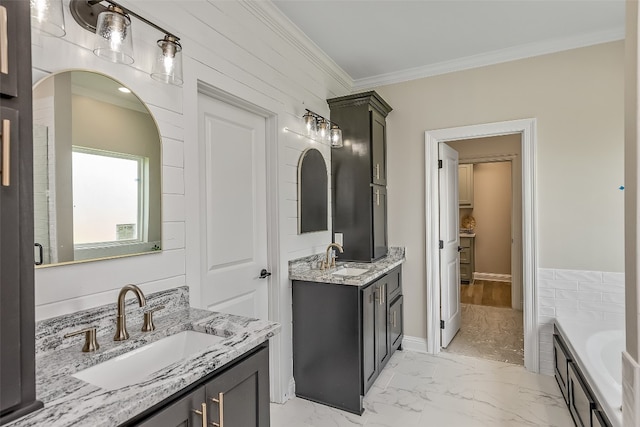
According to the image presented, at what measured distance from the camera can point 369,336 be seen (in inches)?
98.8

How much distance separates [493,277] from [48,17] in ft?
22.6

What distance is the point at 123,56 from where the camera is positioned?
130 cm

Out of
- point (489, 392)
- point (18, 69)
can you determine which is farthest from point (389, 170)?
point (18, 69)

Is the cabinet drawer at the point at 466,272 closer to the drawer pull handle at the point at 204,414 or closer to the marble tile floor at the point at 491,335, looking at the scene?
the marble tile floor at the point at 491,335

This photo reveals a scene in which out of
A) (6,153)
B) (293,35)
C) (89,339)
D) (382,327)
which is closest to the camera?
(6,153)

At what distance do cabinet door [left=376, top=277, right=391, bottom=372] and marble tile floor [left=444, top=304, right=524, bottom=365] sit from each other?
0.87 metres

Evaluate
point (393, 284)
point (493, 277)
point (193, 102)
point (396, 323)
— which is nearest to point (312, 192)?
point (393, 284)

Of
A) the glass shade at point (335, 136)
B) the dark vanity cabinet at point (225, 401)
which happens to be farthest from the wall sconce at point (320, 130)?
the dark vanity cabinet at point (225, 401)

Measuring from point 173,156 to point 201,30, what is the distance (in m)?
0.72

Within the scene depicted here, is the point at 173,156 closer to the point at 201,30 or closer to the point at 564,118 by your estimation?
the point at 201,30

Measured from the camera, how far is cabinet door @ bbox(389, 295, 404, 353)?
9.95 ft

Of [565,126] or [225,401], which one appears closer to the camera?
[225,401]

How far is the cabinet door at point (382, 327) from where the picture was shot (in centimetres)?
270

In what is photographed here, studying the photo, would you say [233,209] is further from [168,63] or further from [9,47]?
[9,47]
